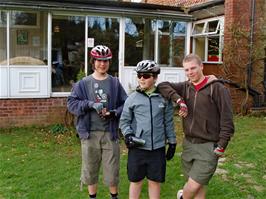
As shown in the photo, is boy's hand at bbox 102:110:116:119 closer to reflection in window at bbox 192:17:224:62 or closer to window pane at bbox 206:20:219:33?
reflection in window at bbox 192:17:224:62

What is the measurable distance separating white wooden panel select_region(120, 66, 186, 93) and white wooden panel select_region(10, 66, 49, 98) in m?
2.24

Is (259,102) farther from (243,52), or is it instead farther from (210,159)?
(210,159)

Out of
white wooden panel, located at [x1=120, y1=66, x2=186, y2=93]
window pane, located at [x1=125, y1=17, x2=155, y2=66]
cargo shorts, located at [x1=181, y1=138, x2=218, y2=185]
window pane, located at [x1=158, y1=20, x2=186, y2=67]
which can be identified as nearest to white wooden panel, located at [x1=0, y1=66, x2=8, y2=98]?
white wooden panel, located at [x1=120, y1=66, x2=186, y2=93]

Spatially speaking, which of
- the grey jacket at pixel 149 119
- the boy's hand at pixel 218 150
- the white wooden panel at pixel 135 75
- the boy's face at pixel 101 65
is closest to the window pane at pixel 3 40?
the white wooden panel at pixel 135 75

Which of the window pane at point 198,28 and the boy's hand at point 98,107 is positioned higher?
the window pane at point 198,28

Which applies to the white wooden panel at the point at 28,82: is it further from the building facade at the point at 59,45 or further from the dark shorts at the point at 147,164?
the dark shorts at the point at 147,164

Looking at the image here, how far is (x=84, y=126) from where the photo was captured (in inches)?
178

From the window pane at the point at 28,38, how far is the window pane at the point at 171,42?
3.51 metres

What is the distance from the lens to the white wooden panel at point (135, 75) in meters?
11.6

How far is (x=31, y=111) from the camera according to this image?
34.3 ft

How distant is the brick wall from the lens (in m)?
10.2

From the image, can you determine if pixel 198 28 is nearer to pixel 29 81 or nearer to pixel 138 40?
pixel 138 40

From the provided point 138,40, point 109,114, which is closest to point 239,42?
point 138,40

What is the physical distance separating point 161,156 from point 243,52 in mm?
8760
